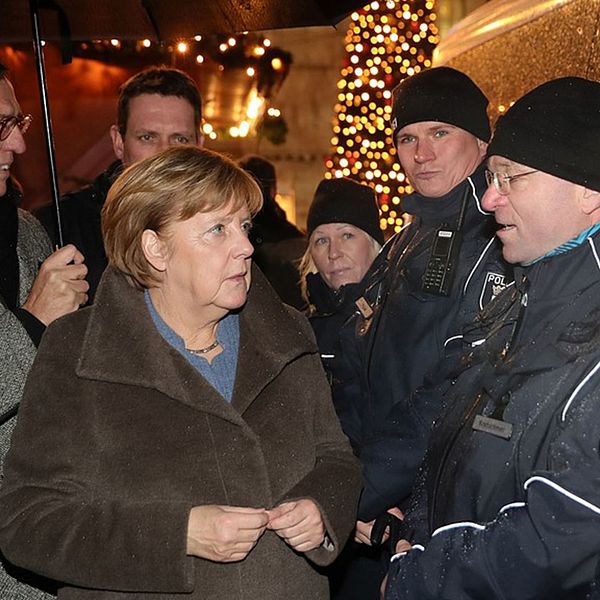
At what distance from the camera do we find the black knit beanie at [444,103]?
3.49 m

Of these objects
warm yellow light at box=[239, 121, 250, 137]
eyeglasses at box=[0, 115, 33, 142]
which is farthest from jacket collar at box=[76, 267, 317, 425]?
warm yellow light at box=[239, 121, 250, 137]

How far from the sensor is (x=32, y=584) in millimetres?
2959

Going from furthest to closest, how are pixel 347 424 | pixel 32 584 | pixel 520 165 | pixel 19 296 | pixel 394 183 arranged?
pixel 394 183 → pixel 347 424 → pixel 19 296 → pixel 32 584 → pixel 520 165

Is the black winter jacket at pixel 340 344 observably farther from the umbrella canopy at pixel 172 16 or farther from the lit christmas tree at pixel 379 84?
the lit christmas tree at pixel 379 84

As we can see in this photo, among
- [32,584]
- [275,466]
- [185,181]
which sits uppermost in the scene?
[185,181]

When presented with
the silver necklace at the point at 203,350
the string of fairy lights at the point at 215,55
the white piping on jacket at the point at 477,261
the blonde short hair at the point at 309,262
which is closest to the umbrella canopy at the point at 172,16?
the blonde short hair at the point at 309,262

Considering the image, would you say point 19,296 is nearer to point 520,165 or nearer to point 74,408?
point 74,408

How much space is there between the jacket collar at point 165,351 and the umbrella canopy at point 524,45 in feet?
5.74

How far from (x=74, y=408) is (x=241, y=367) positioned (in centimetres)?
45

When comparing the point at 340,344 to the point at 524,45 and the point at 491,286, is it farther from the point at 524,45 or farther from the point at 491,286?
the point at 524,45

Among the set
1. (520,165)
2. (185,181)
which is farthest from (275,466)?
(520,165)

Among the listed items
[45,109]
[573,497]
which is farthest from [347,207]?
[573,497]

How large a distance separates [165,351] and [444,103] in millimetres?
1412

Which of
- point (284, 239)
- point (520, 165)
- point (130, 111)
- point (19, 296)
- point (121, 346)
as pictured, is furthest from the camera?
point (284, 239)
